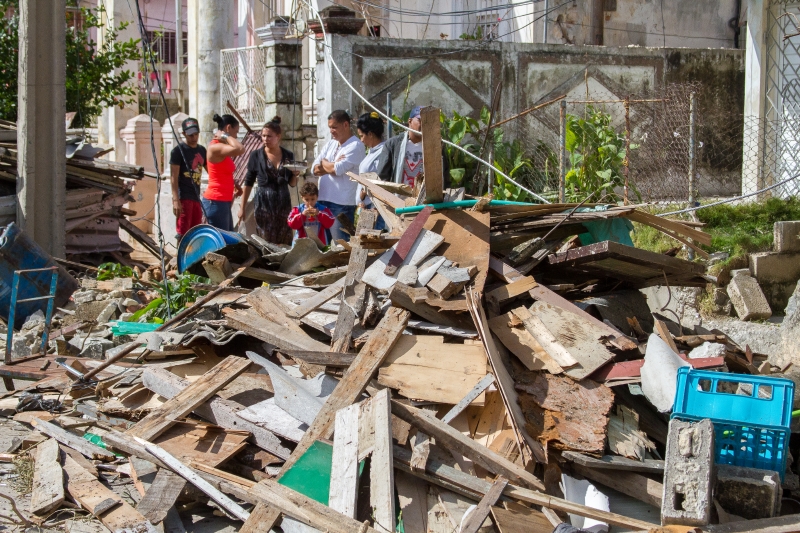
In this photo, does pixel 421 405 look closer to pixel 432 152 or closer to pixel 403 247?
pixel 403 247

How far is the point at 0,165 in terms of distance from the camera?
11828 millimetres

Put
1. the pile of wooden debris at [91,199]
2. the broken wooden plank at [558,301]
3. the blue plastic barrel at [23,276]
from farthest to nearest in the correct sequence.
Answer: the pile of wooden debris at [91,199]
the blue plastic barrel at [23,276]
the broken wooden plank at [558,301]

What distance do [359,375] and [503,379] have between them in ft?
2.83

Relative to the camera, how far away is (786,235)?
8828mm

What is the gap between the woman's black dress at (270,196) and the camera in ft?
32.6

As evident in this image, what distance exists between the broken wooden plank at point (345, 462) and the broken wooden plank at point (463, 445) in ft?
0.89

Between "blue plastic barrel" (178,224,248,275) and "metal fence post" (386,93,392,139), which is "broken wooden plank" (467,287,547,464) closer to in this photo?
"blue plastic barrel" (178,224,248,275)

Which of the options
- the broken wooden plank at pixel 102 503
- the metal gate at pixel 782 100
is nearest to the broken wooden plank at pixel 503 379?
the broken wooden plank at pixel 102 503

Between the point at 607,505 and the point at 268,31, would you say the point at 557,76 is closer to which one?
the point at 268,31

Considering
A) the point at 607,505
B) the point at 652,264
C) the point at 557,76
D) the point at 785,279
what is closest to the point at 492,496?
the point at 607,505

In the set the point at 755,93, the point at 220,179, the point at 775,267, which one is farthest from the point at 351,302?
the point at 755,93

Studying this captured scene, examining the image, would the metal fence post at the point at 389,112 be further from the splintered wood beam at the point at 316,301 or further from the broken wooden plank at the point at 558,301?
the broken wooden plank at the point at 558,301

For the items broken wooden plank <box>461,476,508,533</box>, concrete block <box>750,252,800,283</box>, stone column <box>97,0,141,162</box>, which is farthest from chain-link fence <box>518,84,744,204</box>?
stone column <box>97,0,141,162</box>

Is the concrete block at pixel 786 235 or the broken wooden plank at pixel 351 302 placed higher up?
the concrete block at pixel 786 235
